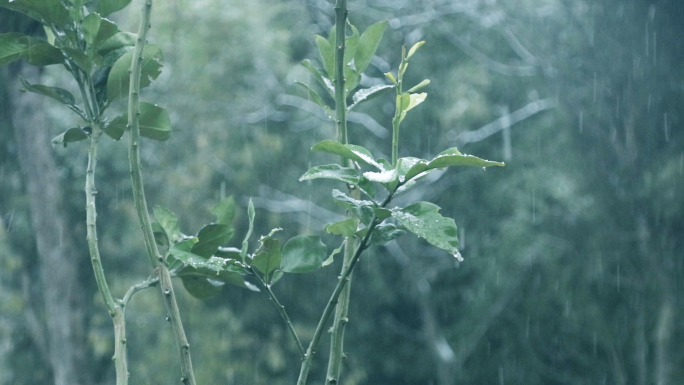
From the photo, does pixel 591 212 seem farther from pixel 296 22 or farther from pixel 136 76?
pixel 136 76

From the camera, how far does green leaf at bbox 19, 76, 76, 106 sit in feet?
1.80

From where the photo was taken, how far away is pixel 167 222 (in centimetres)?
56

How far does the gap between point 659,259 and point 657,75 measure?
1.34 metres

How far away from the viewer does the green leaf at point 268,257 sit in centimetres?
45

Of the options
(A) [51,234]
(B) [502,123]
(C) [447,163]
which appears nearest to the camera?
(C) [447,163]

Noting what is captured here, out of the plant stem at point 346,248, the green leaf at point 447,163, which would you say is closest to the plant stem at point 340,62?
the plant stem at point 346,248

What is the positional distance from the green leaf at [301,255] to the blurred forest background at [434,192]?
4.17 metres

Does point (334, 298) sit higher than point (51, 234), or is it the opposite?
point (334, 298)

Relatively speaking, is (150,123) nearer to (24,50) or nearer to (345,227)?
(24,50)

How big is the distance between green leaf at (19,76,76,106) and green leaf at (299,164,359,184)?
10.9 inches

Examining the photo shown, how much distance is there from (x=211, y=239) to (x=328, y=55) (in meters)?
0.18

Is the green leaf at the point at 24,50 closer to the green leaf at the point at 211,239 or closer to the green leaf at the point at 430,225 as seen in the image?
the green leaf at the point at 211,239

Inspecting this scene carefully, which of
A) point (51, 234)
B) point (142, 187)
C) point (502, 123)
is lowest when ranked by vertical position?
point (51, 234)

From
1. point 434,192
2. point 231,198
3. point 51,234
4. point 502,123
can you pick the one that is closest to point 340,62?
point 231,198
